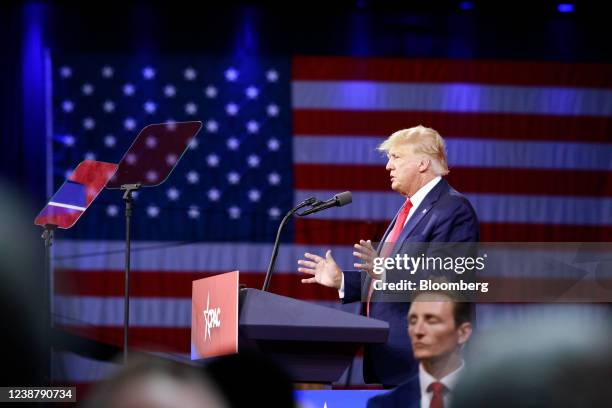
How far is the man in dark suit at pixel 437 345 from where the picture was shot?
5.65 feet

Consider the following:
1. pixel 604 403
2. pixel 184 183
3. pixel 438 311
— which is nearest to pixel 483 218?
pixel 184 183

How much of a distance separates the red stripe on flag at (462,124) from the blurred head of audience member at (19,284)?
1.80 m

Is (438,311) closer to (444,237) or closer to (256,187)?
(444,237)

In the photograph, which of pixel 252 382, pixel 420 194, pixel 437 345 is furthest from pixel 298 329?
pixel 252 382

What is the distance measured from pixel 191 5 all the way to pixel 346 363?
174 inches

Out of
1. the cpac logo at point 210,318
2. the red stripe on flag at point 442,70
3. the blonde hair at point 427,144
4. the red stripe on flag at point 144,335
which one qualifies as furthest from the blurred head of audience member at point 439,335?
the red stripe on flag at point 442,70

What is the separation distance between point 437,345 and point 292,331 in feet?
1.49

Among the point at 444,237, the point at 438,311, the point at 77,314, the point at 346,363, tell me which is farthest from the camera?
the point at 77,314

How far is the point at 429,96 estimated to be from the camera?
6094 mm

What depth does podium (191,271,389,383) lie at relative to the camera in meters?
2.12

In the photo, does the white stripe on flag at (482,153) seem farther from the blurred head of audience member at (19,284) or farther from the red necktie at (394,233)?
the red necktie at (394,233)

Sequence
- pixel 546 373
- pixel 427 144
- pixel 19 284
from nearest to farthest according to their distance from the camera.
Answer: pixel 546 373 → pixel 427 144 → pixel 19 284

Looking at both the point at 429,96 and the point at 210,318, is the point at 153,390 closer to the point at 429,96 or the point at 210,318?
the point at 210,318

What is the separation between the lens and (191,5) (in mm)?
6199
